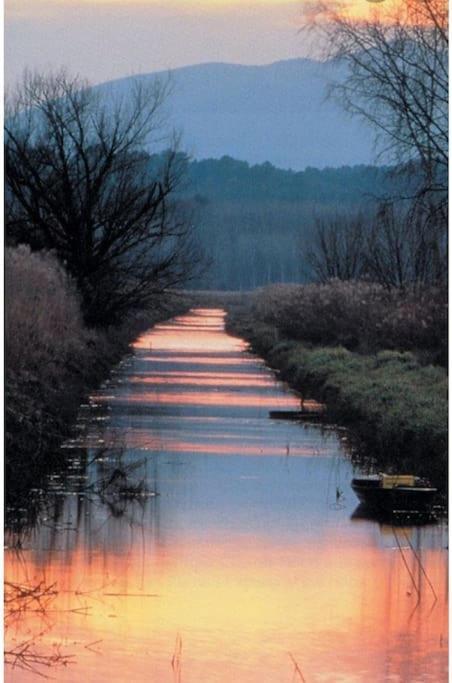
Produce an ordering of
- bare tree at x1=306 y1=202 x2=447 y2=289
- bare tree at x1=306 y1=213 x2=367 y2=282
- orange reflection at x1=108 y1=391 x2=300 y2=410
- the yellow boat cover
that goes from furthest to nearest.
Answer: bare tree at x1=306 y1=213 x2=367 y2=282
orange reflection at x1=108 y1=391 x2=300 y2=410
bare tree at x1=306 y1=202 x2=447 y2=289
the yellow boat cover

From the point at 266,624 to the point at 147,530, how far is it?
329 centimetres

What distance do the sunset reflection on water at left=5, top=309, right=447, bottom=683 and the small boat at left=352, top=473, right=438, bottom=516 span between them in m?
0.22

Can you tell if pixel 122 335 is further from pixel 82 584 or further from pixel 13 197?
pixel 82 584

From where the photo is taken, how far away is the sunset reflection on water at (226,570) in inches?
331

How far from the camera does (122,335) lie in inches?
1561

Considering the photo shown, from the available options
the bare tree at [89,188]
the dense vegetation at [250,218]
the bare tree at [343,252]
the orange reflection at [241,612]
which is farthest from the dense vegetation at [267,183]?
the orange reflection at [241,612]

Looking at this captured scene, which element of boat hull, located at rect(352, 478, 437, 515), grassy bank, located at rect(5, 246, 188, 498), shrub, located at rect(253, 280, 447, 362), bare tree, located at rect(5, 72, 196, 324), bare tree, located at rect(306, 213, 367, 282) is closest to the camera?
boat hull, located at rect(352, 478, 437, 515)

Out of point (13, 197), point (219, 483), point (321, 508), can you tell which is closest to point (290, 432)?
point (219, 483)

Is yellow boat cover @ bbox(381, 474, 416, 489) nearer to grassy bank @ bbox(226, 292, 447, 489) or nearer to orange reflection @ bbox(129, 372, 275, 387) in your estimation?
grassy bank @ bbox(226, 292, 447, 489)

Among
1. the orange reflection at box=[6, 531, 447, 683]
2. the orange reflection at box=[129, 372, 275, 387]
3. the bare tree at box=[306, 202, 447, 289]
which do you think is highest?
the bare tree at box=[306, 202, 447, 289]

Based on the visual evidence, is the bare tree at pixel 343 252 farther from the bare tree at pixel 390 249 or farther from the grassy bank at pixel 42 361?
the grassy bank at pixel 42 361

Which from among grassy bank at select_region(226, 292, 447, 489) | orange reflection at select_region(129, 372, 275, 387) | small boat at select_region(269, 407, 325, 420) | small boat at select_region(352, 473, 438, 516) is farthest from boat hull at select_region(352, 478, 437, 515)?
orange reflection at select_region(129, 372, 275, 387)

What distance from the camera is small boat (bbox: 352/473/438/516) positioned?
13305 millimetres

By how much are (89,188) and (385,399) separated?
14742 mm
